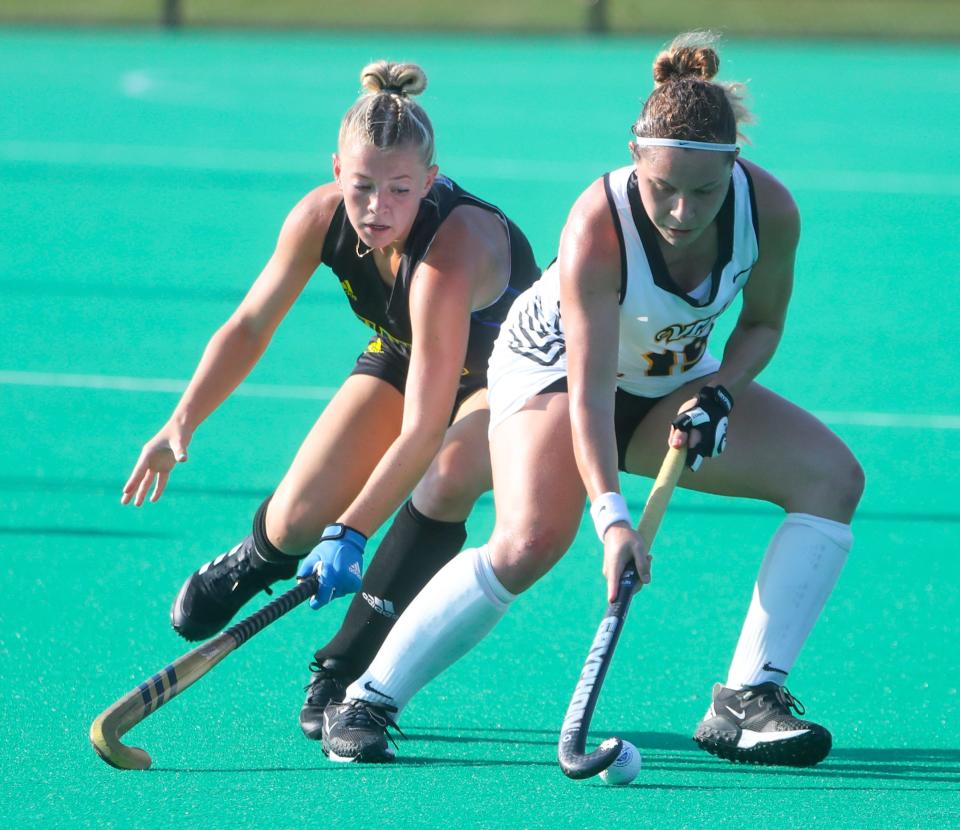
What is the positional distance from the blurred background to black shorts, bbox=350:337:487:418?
48.8 feet

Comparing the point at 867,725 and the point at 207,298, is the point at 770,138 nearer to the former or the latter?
the point at 207,298

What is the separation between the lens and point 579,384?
130 inches

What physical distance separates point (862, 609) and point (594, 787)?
5.01ft

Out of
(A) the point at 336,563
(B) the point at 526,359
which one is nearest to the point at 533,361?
(B) the point at 526,359

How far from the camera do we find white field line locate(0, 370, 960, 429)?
6.45 metres

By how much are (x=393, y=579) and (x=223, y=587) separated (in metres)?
0.49

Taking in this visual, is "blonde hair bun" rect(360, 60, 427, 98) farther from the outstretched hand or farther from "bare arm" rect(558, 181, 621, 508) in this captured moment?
the outstretched hand

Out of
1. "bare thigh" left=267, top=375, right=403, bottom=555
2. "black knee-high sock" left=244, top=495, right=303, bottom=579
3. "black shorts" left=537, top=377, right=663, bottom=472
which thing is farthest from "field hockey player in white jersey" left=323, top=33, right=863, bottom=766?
"black knee-high sock" left=244, top=495, right=303, bottom=579

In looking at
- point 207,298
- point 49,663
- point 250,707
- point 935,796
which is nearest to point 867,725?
point 935,796

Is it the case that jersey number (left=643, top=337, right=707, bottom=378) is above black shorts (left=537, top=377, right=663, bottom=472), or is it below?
above

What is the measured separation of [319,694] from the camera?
12.1 feet

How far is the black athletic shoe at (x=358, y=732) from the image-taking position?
3.44m

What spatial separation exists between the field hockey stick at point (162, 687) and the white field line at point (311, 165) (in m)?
7.79

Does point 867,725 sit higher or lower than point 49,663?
higher
